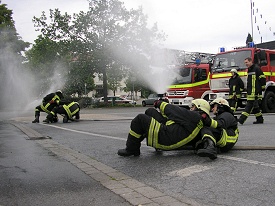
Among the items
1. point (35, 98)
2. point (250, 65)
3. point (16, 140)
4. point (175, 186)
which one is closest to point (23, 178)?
point (175, 186)

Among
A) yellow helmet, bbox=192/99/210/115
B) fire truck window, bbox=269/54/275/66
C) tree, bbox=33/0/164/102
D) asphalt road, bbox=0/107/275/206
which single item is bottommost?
asphalt road, bbox=0/107/275/206

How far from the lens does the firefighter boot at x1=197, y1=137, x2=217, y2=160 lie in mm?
4922

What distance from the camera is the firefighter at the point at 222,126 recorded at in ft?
17.5

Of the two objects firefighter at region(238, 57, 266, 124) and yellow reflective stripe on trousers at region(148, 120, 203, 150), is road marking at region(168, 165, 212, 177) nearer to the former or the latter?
yellow reflective stripe on trousers at region(148, 120, 203, 150)

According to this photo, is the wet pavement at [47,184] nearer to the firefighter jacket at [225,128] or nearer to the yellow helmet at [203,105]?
the yellow helmet at [203,105]

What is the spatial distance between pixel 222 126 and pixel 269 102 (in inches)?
395

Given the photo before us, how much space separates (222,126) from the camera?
5.48m

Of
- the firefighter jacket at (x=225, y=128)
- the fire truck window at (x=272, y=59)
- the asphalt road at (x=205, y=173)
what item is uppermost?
the fire truck window at (x=272, y=59)

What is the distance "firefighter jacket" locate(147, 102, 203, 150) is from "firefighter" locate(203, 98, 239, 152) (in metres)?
0.21

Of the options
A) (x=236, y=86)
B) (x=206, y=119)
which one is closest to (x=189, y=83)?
(x=236, y=86)

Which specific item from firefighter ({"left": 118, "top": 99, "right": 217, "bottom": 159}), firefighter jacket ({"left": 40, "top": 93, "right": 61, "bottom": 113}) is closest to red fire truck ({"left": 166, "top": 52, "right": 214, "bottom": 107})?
firefighter jacket ({"left": 40, "top": 93, "right": 61, "bottom": 113})

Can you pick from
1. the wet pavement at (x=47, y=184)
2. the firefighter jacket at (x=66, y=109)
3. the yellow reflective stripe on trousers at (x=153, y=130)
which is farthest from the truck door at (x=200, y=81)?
the yellow reflective stripe on trousers at (x=153, y=130)

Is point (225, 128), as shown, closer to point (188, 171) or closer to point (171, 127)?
point (171, 127)

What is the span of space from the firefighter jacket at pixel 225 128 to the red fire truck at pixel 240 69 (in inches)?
343
